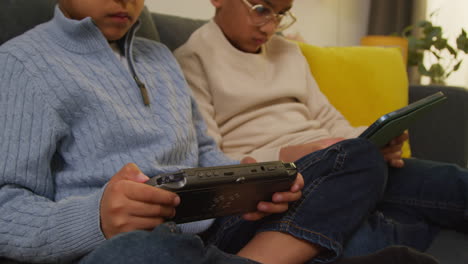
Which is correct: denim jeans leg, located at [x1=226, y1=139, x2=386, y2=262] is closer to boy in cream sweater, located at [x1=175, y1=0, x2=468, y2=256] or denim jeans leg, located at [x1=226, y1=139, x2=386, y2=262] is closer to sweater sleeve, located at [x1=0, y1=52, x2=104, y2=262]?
boy in cream sweater, located at [x1=175, y1=0, x2=468, y2=256]

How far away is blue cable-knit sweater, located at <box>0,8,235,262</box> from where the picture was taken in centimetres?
55

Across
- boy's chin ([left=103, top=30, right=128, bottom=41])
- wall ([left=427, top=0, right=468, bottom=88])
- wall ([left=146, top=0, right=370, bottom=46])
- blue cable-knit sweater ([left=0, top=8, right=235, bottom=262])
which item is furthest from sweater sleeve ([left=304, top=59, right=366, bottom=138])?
wall ([left=427, top=0, right=468, bottom=88])

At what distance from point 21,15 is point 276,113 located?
657mm

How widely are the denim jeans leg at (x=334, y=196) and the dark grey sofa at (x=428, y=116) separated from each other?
194 millimetres

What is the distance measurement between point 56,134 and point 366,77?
112 cm

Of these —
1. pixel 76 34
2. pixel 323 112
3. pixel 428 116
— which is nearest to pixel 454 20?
pixel 428 116

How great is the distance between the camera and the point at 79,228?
54 cm

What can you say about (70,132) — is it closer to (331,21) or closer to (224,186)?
(224,186)

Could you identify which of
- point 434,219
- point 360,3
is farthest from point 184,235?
point 360,3

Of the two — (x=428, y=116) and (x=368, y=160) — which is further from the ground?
(x=368, y=160)

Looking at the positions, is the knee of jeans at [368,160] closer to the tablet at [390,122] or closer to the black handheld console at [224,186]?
the tablet at [390,122]

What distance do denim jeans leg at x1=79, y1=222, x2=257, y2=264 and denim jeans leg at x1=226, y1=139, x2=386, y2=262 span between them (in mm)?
241

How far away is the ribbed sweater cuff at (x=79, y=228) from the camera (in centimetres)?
54

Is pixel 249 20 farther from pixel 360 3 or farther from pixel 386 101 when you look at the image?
pixel 360 3
